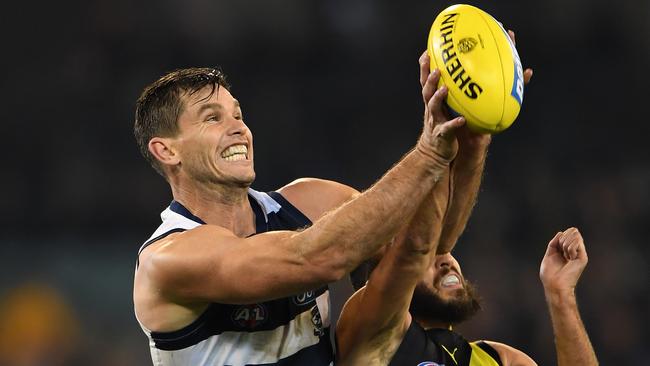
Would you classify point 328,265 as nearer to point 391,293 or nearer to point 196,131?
point 391,293

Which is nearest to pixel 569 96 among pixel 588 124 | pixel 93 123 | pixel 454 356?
pixel 588 124

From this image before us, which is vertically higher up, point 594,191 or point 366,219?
point 594,191

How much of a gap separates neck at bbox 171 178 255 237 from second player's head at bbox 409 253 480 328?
93 cm

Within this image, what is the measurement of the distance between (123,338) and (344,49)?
3.78 meters

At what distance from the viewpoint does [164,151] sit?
3.56m

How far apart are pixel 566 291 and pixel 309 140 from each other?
5.43 m

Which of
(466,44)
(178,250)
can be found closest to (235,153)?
(178,250)

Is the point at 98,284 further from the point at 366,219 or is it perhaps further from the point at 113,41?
the point at 366,219

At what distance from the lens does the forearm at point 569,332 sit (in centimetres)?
395

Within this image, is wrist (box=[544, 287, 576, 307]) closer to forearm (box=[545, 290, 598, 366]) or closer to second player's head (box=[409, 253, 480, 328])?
forearm (box=[545, 290, 598, 366])

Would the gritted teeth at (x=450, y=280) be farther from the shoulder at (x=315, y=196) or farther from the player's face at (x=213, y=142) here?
the player's face at (x=213, y=142)

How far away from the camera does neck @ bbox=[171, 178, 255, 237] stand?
3486 millimetres

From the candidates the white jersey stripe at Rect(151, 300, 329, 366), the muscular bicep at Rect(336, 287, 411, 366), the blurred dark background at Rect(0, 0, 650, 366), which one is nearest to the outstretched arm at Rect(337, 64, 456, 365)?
the muscular bicep at Rect(336, 287, 411, 366)

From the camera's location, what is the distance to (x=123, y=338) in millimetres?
8117
